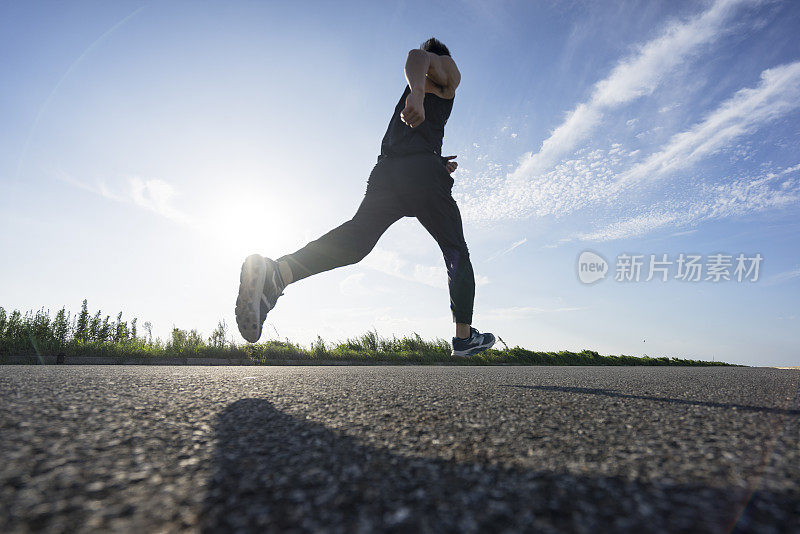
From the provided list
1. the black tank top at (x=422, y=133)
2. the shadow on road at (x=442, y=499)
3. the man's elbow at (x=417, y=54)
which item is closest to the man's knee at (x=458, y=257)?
the black tank top at (x=422, y=133)

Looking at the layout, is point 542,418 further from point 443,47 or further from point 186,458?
point 443,47

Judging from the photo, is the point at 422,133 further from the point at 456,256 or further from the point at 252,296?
the point at 252,296

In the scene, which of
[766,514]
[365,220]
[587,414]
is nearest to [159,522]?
[766,514]

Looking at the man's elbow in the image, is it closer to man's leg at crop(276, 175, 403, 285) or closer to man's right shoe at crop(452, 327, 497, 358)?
man's leg at crop(276, 175, 403, 285)

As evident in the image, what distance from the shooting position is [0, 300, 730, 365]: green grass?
7.45 metres

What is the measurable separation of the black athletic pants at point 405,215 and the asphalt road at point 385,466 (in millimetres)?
1494

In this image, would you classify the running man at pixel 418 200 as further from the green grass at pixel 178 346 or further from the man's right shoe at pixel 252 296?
the green grass at pixel 178 346

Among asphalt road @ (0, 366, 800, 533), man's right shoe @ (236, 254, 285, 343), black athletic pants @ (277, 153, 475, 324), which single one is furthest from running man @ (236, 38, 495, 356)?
asphalt road @ (0, 366, 800, 533)

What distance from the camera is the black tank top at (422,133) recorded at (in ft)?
11.3

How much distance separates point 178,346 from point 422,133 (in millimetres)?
6903

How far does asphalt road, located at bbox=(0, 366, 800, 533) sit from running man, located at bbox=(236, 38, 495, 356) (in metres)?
1.52

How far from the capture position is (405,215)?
3.57m

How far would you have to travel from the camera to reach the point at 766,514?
836 millimetres

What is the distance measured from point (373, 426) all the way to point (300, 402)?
24.0 inches
